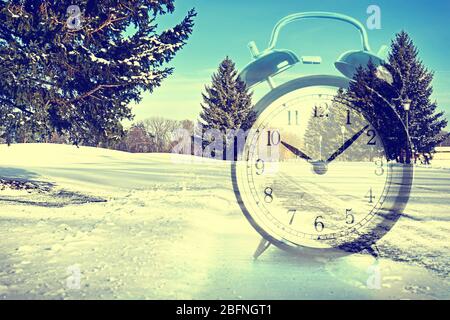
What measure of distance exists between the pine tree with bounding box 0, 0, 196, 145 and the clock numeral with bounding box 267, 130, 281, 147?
6673 mm

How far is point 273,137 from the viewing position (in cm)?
524

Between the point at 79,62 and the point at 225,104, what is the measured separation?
2501cm

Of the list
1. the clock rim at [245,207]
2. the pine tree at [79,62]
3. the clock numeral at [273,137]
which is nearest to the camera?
the clock rim at [245,207]

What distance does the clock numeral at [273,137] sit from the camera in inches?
187

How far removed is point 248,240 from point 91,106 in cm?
812

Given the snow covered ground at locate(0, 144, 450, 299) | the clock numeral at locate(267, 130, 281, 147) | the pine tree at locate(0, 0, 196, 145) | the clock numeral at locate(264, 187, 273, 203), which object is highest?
the pine tree at locate(0, 0, 196, 145)

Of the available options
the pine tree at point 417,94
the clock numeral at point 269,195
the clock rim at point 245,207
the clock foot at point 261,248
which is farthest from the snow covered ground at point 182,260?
the pine tree at point 417,94

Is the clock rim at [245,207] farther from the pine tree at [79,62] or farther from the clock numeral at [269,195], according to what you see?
the pine tree at [79,62]

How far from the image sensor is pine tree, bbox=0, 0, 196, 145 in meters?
9.77

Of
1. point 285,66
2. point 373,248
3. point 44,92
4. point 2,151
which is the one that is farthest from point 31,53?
point 2,151

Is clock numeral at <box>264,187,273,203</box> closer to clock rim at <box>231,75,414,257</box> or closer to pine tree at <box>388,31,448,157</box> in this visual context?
clock rim at <box>231,75,414,257</box>

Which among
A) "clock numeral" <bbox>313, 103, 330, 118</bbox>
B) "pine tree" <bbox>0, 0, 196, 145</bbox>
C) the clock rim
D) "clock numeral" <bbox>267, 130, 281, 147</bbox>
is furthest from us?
"pine tree" <bbox>0, 0, 196, 145</bbox>

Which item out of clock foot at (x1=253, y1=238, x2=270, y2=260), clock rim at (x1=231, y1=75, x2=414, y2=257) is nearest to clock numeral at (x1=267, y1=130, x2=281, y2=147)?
clock rim at (x1=231, y1=75, x2=414, y2=257)

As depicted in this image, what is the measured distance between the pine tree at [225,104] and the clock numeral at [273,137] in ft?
83.5
